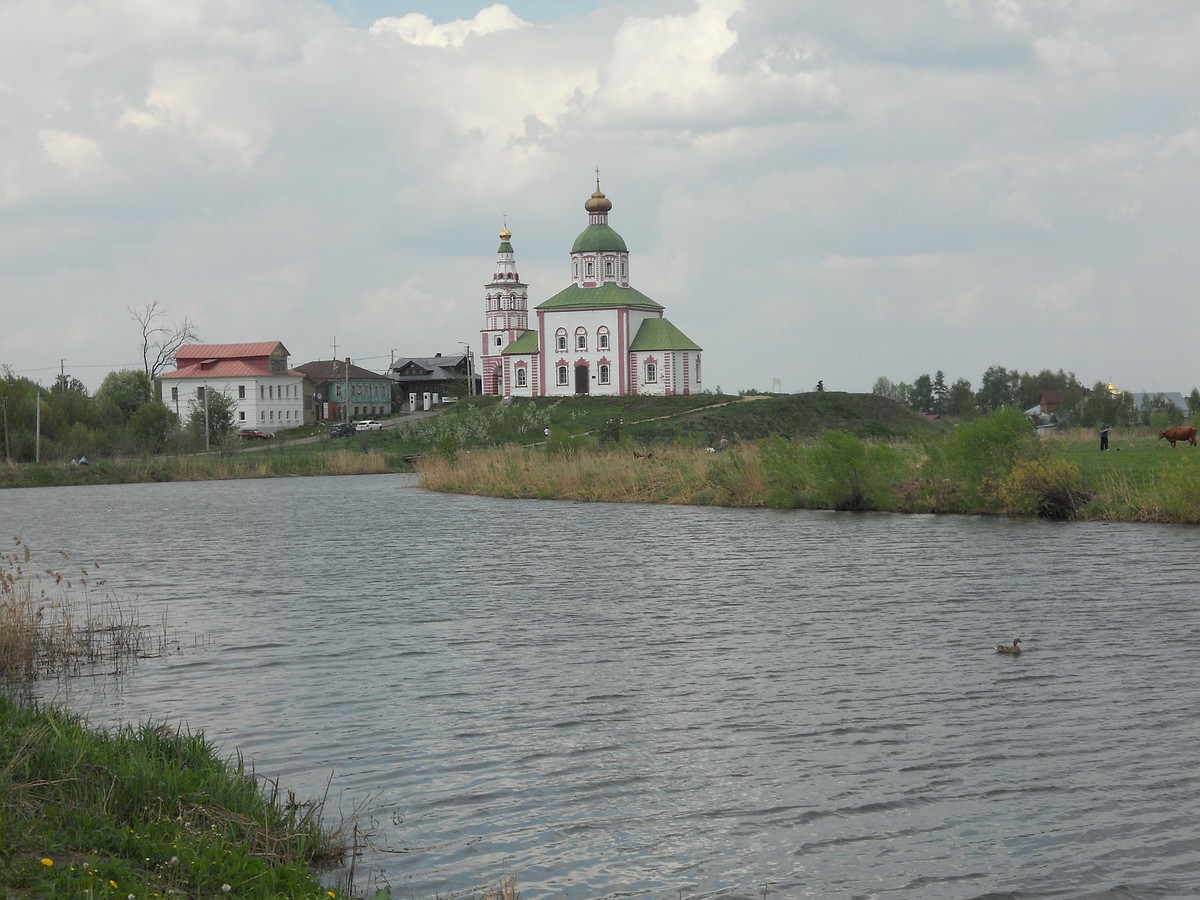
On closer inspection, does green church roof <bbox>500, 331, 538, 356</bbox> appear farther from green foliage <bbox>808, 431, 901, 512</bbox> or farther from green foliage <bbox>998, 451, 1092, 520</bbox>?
green foliage <bbox>998, 451, 1092, 520</bbox>

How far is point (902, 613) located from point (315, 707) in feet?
31.3

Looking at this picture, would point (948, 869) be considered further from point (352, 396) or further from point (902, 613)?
point (352, 396)

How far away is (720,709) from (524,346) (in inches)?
4052

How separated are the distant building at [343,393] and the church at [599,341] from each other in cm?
2023

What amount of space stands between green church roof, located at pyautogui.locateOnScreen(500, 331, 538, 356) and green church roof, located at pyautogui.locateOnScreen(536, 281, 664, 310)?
12.2 ft

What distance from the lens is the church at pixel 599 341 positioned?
11062 cm

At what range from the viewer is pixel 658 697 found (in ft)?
48.3

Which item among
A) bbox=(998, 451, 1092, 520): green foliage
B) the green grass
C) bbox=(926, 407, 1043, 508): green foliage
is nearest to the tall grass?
the green grass

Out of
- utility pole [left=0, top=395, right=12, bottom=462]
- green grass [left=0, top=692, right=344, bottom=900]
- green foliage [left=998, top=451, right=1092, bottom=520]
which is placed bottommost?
green grass [left=0, top=692, right=344, bottom=900]

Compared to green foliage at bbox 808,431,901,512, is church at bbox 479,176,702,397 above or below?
above

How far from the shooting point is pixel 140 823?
8.68 m

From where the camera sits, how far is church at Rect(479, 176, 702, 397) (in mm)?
110625

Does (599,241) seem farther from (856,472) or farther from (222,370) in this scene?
(856,472)

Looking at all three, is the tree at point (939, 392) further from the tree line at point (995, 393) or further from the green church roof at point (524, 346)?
the green church roof at point (524, 346)
